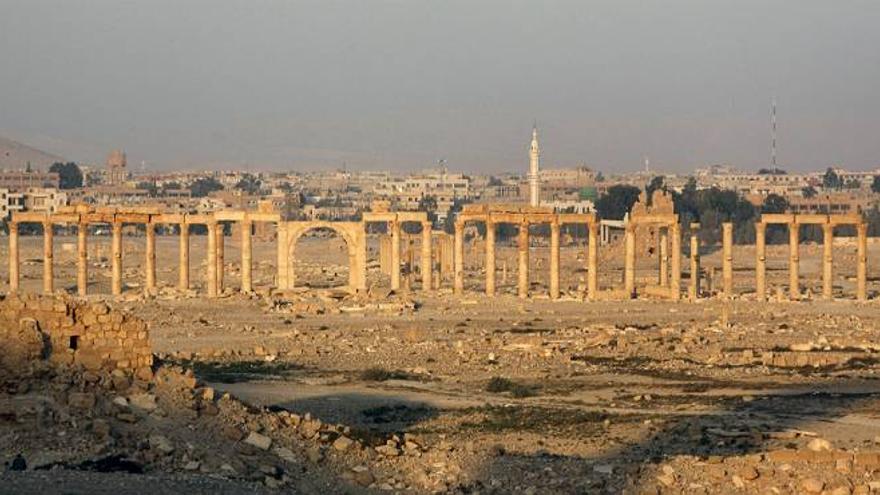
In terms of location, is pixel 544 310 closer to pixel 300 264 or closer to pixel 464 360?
pixel 464 360

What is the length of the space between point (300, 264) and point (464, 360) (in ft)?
201

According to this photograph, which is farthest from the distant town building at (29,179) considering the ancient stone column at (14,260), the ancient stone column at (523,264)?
the ancient stone column at (523,264)

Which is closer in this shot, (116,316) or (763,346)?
(116,316)

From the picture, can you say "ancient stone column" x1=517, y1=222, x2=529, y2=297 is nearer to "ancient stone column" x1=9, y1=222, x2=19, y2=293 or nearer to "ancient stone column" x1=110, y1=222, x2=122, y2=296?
"ancient stone column" x1=110, y1=222, x2=122, y2=296

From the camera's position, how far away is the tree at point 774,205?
142 meters

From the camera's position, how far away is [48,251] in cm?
7106

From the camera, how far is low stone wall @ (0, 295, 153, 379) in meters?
23.7

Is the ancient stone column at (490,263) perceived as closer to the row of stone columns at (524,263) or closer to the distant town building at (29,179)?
the row of stone columns at (524,263)

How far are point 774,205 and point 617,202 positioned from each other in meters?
15.5

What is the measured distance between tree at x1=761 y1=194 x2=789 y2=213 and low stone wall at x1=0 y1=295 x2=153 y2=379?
11741cm

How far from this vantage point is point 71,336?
79.1 feet

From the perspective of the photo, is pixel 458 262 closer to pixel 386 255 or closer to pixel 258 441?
pixel 386 255

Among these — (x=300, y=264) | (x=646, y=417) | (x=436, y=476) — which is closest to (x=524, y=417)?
(x=646, y=417)

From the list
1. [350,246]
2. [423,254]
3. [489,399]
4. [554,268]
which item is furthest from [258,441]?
[423,254]
